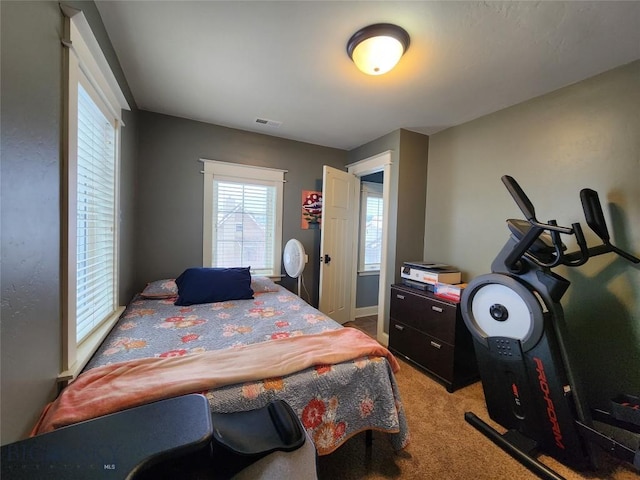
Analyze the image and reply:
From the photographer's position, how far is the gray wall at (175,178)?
2.64m

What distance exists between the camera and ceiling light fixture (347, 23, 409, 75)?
1423 mm

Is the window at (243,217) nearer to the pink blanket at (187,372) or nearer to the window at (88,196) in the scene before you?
the window at (88,196)

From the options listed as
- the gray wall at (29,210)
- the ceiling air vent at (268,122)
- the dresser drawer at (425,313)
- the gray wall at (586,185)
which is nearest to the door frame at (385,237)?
the dresser drawer at (425,313)

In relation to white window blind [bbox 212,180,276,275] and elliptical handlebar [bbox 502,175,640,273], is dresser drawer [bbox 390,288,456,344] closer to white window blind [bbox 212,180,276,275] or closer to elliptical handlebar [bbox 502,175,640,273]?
elliptical handlebar [bbox 502,175,640,273]

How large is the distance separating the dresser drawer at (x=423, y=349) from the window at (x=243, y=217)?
153cm

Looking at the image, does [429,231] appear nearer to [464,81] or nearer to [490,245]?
[490,245]

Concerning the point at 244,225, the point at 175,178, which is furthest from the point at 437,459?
the point at 175,178

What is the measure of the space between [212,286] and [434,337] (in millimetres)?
2019

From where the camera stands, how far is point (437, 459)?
1.49 m

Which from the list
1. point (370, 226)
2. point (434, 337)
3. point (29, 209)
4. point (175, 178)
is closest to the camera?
point (29, 209)

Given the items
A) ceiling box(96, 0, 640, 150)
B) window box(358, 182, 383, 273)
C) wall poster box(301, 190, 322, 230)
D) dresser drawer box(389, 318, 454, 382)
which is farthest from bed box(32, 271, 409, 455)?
window box(358, 182, 383, 273)

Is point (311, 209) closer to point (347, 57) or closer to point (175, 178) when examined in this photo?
point (175, 178)

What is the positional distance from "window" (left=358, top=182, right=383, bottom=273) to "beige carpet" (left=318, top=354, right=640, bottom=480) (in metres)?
2.37

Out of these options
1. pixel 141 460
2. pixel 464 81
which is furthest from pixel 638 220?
pixel 141 460
